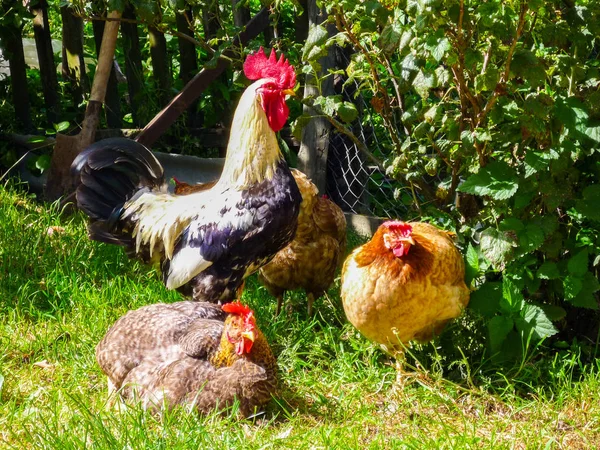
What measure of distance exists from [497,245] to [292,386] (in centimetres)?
120

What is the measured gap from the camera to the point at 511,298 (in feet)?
12.3

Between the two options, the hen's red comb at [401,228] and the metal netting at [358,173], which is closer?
the hen's red comb at [401,228]

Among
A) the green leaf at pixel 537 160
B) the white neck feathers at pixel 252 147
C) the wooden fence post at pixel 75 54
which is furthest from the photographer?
the wooden fence post at pixel 75 54

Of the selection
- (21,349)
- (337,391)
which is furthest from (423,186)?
(21,349)

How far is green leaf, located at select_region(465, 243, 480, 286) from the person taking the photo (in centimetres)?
386

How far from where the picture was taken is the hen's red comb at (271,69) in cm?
416

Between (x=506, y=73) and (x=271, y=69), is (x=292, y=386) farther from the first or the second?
(x=506, y=73)

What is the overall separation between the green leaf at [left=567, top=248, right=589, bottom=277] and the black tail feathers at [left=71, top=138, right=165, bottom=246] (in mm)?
2363

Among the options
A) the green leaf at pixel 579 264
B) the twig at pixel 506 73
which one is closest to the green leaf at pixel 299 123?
the twig at pixel 506 73

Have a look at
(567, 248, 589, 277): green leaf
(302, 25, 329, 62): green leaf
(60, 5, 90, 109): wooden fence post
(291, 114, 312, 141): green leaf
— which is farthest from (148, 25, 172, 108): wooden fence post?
(567, 248, 589, 277): green leaf

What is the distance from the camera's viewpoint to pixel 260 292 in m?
5.04

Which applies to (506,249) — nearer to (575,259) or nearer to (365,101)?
(575,259)

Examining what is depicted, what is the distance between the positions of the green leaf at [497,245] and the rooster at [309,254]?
1218 millimetres

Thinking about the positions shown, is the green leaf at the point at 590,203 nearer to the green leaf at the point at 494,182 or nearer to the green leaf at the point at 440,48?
the green leaf at the point at 494,182
